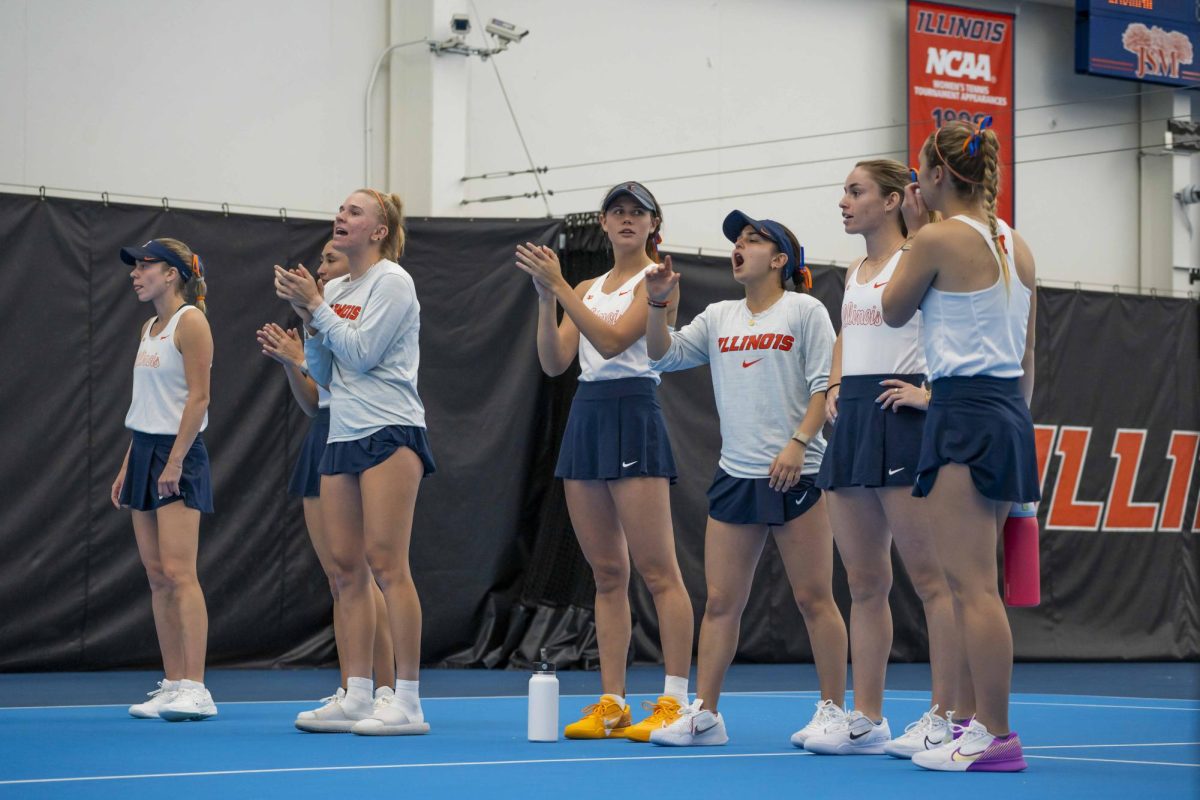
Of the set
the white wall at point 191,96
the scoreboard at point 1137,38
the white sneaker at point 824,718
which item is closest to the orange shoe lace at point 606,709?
the white sneaker at point 824,718

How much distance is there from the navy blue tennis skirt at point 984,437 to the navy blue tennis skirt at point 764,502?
704mm

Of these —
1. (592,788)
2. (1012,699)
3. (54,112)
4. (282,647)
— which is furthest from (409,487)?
Result: (54,112)

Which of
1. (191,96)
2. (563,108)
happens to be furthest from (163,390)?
(563,108)

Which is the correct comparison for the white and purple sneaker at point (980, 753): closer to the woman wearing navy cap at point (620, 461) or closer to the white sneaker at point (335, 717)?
the woman wearing navy cap at point (620, 461)

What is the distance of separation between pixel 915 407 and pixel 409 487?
4.69 ft

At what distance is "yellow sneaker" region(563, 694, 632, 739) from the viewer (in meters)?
4.41

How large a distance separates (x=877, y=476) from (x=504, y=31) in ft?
18.5

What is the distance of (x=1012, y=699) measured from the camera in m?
6.14

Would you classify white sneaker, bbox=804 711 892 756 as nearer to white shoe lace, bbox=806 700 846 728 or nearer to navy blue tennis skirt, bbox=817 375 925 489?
white shoe lace, bbox=806 700 846 728

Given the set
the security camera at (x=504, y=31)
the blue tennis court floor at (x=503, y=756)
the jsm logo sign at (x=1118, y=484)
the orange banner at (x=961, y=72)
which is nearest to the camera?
the blue tennis court floor at (x=503, y=756)

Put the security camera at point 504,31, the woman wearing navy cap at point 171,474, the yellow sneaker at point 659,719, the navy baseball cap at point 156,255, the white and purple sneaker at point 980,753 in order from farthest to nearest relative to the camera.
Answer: the security camera at point 504,31 → the navy baseball cap at point 156,255 → the woman wearing navy cap at point 171,474 → the yellow sneaker at point 659,719 → the white and purple sneaker at point 980,753

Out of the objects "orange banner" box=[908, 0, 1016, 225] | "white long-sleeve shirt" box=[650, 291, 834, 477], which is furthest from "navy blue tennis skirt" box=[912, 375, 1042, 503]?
"orange banner" box=[908, 0, 1016, 225]

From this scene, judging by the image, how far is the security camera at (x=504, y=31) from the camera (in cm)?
879

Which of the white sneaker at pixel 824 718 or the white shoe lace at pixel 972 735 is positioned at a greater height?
the white shoe lace at pixel 972 735
